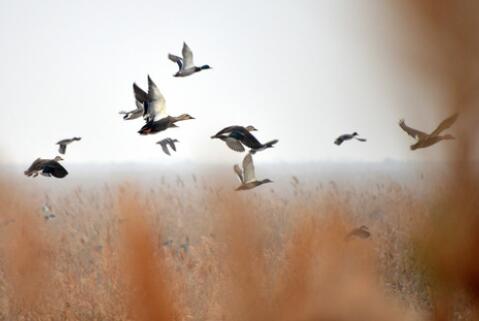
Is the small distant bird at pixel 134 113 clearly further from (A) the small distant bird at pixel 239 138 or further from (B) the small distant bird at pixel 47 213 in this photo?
(B) the small distant bird at pixel 47 213

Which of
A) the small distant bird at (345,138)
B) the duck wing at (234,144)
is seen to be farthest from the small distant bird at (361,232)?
the duck wing at (234,144)

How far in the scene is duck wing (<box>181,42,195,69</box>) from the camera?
296 centimetres

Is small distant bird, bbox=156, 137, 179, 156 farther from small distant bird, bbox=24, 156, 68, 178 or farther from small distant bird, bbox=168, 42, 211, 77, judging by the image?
small distant bird, bbox=24, 156, 68, 178

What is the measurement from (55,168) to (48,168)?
0.04 metres

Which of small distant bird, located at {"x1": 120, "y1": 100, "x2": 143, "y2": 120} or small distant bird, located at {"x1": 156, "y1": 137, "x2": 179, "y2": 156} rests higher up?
small distant bird, located at {"x1": 120, "y1": 100, "x2": 143, "y2": 120}

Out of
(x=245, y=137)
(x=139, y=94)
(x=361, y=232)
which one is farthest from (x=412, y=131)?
(x=139, y=94)

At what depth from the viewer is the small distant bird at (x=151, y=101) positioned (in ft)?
9.23

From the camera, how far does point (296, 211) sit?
3.11 m

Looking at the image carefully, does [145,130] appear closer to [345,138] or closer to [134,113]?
[134,113]

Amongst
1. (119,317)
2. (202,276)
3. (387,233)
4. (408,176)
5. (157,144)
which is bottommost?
(119,317)

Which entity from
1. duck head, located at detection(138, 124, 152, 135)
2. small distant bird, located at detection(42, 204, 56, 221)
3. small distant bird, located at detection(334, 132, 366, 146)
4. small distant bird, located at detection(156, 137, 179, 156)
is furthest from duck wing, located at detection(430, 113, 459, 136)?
small distant bird, located at detection(42, 204, 56, 221)

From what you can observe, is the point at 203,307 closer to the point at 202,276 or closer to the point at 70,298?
the point at 202,276

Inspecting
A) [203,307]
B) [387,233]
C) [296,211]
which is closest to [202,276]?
[203,307]

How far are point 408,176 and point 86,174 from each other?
1627 mm
